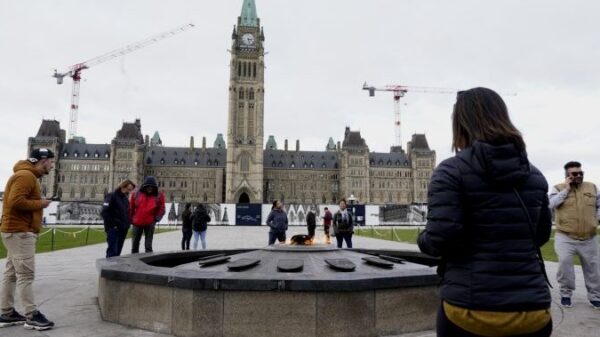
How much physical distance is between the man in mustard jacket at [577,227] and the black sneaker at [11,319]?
26.1ft

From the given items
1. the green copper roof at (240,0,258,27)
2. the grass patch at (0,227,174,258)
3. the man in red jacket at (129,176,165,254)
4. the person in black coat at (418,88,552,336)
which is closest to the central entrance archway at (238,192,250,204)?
the green copper roof at (240,0,258,27)

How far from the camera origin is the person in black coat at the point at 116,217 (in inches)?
393

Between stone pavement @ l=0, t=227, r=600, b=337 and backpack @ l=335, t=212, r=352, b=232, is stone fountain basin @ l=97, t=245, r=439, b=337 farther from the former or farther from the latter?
backpack @ l=335, t=212, r=352, b=232

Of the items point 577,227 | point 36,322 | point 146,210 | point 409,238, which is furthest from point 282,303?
point 409,238

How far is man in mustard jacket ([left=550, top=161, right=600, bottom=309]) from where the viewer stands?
24.2 ft

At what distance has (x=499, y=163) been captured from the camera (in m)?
2.49

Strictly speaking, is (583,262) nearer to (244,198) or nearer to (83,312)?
(83,312)

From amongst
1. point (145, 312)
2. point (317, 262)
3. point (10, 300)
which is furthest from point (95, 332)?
point (317, 262)

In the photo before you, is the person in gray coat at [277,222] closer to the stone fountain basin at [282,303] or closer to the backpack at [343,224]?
the backpack at [343,224]

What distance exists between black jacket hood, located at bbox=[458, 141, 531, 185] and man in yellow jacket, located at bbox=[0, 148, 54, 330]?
17.5 ft

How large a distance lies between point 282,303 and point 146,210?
20.7ft

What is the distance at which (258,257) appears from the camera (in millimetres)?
7672

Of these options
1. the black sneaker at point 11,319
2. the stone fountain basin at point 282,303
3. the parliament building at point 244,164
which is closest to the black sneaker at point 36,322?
the black sneaker at point 11,319

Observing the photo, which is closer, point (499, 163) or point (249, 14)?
point (499, 163)
